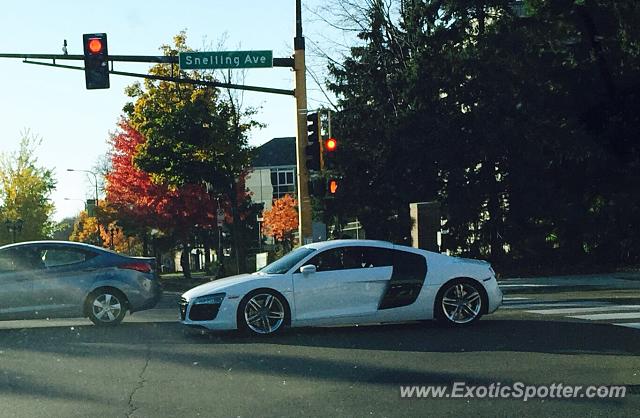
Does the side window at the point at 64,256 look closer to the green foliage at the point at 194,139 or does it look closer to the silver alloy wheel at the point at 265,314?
the silver alloy wheel at the point at 265,314

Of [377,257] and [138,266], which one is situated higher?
[377,257]

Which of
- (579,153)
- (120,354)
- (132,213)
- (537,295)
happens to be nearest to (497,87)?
(579,153)

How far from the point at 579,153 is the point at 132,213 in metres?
23.2

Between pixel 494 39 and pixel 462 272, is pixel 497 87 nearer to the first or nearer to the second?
pixel 494 39

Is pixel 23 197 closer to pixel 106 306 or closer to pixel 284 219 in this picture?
pixel 284 219

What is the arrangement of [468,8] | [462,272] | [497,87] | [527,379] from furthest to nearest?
[468,8] → [497,87] → [462,272] → [527,379]

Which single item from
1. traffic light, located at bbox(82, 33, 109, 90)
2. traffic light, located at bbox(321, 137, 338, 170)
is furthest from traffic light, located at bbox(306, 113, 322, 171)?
traffic light, located at bbox(82, 33, 109, 90)

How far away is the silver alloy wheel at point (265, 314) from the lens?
12766mm

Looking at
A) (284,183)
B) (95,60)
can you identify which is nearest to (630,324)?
(95,60)

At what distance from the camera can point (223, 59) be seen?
68.6 feet

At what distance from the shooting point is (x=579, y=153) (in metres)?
31.1

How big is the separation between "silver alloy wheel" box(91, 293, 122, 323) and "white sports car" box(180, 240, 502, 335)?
2.43 metres

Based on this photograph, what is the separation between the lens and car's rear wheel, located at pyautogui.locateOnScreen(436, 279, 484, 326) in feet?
43.3

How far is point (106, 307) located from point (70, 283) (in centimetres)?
70
